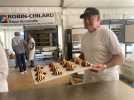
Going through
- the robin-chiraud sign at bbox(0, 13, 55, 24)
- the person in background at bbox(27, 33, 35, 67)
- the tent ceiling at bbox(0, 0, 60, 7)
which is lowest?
the person in background at bbox(27, 33, 35, 67)

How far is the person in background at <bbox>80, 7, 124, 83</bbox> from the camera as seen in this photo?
2.04 meters

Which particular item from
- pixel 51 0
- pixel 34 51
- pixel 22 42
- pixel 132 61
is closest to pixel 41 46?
pixel 34 51

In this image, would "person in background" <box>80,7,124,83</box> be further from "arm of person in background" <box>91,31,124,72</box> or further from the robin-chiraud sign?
the robin-chiraud sign

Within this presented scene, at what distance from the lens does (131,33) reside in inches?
304

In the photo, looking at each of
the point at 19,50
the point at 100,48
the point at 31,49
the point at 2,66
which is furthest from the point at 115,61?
the point at 31,49

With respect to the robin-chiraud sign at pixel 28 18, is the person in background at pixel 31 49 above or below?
below

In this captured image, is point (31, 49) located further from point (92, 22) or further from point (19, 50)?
point (92, 22)

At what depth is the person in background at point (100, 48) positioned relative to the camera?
2035 mm

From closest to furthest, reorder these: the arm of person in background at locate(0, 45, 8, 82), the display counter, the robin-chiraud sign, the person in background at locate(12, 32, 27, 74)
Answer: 1. the display counter
2. the arm of person in background at locate(0, 45, 8, 82)
3. the person in background at locate(12, 32, 27, 74)
4. the robin-chiraud sign

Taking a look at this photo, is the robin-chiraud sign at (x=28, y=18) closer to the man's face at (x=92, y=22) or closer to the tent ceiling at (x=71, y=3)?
the tent ceiling at (x=71, y=3)

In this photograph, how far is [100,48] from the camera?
83.0 inches

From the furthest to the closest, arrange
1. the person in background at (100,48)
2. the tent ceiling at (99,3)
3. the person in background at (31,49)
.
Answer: the tent ceiling at (99,3) < the person in background at (31,49) < the person in background at (100,48)

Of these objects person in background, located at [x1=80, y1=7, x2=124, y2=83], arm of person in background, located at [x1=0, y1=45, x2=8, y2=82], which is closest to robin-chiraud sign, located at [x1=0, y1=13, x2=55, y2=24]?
person in background, located at [x1=80, y1=7, x2=124, y2=83]

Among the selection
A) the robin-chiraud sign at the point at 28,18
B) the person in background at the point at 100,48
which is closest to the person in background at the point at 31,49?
the robin-chiraud sign at the point at 28,18
